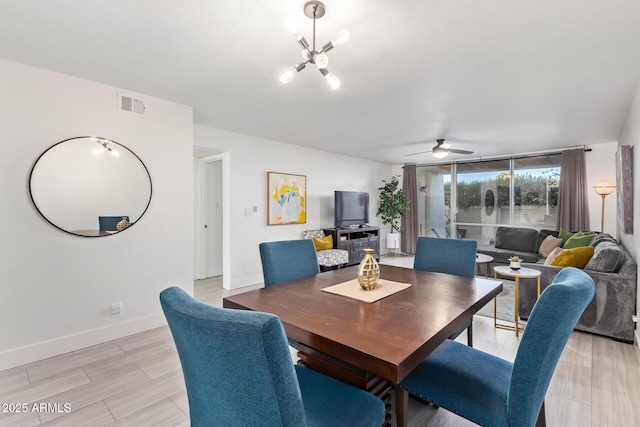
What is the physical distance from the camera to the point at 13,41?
2055 millimetres

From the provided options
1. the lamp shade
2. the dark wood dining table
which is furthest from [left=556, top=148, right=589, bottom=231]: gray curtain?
the dark wood dining table

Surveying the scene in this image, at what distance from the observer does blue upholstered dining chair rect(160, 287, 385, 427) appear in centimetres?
A: 68

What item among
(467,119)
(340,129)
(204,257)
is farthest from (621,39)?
(204,257)

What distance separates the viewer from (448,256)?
2473 millimetres

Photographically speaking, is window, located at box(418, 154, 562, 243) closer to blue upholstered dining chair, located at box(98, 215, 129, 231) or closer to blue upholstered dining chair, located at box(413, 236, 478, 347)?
blue upholstered dining chair, located at box(413, 236, 478, 347)

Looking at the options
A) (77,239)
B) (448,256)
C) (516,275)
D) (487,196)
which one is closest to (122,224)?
(77,239)

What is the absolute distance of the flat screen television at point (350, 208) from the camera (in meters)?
5.93

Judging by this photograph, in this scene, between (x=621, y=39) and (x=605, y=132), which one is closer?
(x=621, y=39)

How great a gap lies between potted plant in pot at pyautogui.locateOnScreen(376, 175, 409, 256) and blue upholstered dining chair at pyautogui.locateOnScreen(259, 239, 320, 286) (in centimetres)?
487

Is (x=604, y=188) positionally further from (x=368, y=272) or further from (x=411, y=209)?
(x=368, y=272)

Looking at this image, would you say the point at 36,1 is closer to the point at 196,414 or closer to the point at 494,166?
the point at 196,414

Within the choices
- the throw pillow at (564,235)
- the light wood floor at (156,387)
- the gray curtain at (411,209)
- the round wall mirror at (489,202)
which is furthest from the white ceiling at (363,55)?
the gray curtain at (411,209)

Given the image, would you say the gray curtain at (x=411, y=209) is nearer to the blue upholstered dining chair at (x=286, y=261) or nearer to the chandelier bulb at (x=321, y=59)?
the blue upholstered dining chair at (x=286, y=261)

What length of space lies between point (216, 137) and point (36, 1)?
2620 mm
